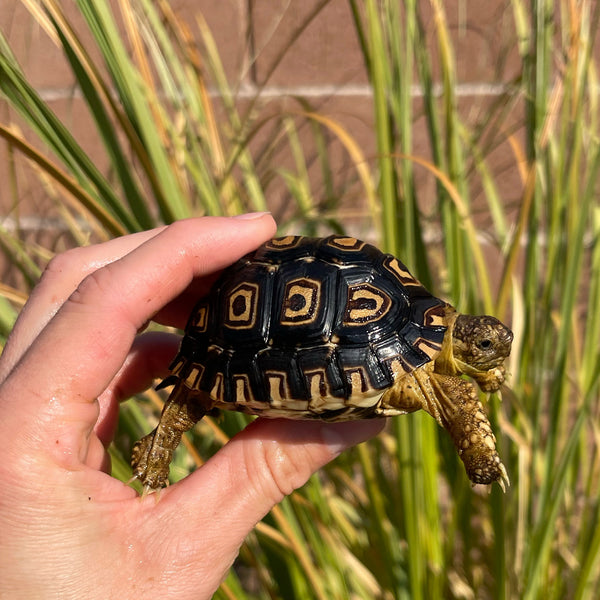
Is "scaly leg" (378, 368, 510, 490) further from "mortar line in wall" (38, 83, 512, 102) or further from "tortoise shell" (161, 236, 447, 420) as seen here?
"mortar line in wall" (38, 83, 512, 102)

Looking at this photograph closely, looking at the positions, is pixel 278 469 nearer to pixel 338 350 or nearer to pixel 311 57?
pixel 338 350

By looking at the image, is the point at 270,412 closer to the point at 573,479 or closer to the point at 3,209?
the point at 573,479

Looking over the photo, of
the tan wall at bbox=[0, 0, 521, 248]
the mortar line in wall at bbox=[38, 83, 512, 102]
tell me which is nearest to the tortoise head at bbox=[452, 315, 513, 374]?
the tan wall at bbox=[0, 0, 521, 248]

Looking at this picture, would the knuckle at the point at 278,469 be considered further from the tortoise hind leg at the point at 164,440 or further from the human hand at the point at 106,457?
Answer: the tortoise hind leg at the point at 164,440

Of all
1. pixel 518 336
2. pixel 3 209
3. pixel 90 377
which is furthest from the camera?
pixel 3 209

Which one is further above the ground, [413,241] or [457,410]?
[413,241]

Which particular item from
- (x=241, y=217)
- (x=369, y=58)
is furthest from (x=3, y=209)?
(x=369, y=58)

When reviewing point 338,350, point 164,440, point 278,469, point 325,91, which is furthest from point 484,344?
point 325,91
